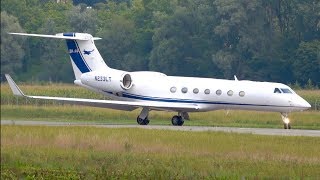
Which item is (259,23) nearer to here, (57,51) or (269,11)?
(269,11)

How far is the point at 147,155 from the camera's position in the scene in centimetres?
3228

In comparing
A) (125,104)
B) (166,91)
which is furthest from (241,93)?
(125,104)

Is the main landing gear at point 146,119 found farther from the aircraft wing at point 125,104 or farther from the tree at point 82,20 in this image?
the tree at point 82,20

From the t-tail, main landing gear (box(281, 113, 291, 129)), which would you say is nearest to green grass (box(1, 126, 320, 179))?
main landing gear (box(281, 113, 291, 129))

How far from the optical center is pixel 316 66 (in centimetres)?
7631

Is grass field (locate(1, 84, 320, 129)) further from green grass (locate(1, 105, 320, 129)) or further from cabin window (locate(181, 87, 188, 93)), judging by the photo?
cabin window (locate(181, 87, 188, 93))

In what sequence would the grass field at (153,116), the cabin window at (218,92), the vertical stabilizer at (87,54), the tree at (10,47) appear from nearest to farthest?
1. the tree at (10,47)
2. the cabin window at (218,92)
3. the vertical stabilizer at (87,54)
4. the grass field at (153,116)

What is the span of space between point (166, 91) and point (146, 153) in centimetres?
1931

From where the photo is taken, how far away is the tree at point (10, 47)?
24.0 m

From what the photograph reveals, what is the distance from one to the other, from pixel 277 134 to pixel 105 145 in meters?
9.84

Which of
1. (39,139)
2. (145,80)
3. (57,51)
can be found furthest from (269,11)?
(39,139)

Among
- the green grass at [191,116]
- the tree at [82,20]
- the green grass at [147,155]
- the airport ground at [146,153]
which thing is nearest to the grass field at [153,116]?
the green grass at [191,116]

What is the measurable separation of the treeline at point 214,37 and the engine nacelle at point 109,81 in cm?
72

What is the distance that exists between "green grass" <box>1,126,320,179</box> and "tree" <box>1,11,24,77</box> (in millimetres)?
1593
